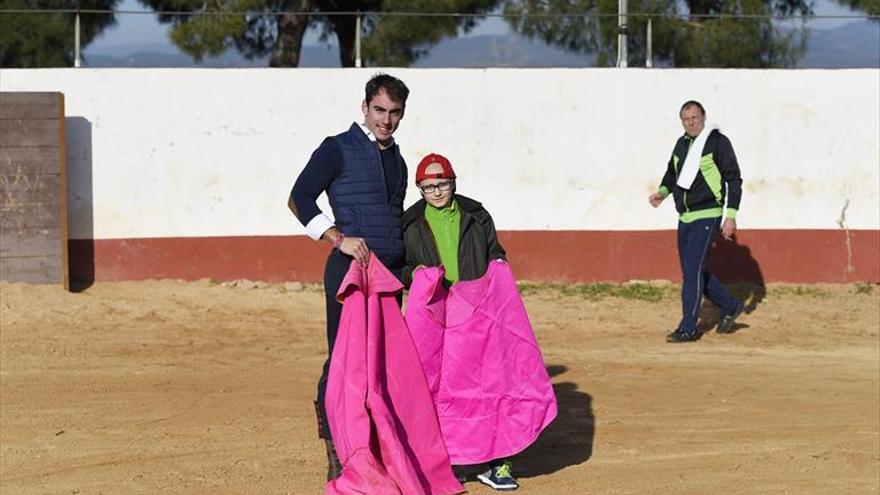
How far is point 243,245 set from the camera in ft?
43.4

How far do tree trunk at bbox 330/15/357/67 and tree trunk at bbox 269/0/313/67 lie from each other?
1.39 feet

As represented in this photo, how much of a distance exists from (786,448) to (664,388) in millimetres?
1698

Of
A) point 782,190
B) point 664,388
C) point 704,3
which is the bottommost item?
point 664,388

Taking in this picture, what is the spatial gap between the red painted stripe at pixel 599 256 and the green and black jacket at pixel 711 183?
Answer: 2597 mm

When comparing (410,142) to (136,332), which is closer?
(136,332)

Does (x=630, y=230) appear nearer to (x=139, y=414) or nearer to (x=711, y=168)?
(x=711, y=168)

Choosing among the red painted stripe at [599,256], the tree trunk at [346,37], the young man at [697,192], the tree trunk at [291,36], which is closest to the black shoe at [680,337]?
the young man at [697,192]

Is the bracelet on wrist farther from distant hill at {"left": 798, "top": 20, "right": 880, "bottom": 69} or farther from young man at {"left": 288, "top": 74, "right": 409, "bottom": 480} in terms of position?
distant hill at {"left": 798, "top": 20, "right": 880, "bottom": 69}

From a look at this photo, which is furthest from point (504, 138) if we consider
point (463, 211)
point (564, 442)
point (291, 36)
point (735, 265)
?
point (291, 36)

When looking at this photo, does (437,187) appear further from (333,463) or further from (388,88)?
(333,463)

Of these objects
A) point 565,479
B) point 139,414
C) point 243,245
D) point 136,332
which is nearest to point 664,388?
point 565,479

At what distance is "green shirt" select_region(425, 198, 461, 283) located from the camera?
22.5ft

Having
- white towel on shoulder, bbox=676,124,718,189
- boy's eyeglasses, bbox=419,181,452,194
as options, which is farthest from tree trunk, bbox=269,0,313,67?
boy's eyeglasses, bbox=419,181,452,194

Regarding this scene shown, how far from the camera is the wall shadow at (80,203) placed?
12906mm
